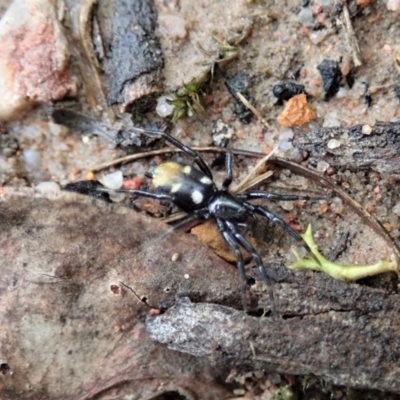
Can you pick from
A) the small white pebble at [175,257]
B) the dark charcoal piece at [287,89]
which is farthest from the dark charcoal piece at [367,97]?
the small white pebble at [175,257]

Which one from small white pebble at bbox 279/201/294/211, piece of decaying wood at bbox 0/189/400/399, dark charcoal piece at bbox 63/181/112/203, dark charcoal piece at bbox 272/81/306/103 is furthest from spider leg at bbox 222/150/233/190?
dark charcoal piece at bbox 63/181/112/203

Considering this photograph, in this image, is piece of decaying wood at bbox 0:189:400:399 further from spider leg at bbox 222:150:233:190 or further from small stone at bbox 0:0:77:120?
small stone at bbox 0:0:77:120

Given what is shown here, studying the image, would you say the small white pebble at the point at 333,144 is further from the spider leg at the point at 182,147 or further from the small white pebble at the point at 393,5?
the small white pebble at the point at 393,5

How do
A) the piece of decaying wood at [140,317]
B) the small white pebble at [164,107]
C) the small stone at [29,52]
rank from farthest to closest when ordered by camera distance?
1. the small white pebble at [164,107]
2. the small stone at [29,52]
3. the piece of decaying wood at [140,317]

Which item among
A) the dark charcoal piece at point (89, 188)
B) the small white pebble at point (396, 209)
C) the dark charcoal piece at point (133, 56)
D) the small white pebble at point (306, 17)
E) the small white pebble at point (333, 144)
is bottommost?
the small white pebble at point (396, 209)

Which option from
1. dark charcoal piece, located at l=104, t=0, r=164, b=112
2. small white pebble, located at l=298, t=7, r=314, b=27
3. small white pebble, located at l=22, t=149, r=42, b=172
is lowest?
small white pebble, located at l=22, t=149, r=42, b=172

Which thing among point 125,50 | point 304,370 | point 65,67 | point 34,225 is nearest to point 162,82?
point 125,50

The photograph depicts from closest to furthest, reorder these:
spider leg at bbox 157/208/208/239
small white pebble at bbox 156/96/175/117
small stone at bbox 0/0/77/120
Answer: spider leg at bbox 157/208/208/239 < small stone at bbox 0/0/77/120 < small white pebble at bbox 156/96/175/117
